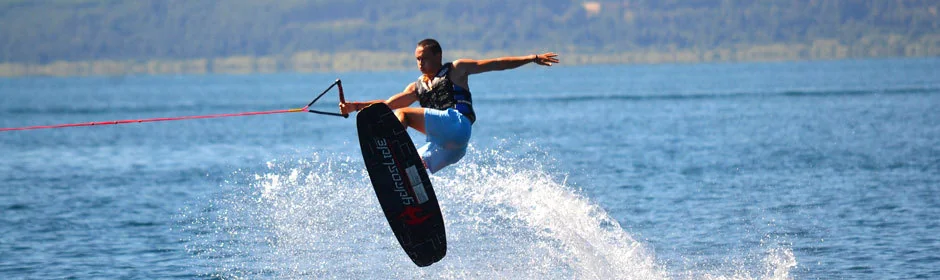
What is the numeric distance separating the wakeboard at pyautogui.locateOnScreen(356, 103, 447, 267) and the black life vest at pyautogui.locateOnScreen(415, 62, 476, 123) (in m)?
0.36

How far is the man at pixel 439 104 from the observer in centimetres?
1074

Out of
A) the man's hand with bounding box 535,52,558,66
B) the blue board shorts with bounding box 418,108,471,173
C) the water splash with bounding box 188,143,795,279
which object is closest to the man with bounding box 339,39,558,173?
the blue board shorts with bounding box 418,108,471,173

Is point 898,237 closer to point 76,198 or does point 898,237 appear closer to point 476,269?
point 476,269

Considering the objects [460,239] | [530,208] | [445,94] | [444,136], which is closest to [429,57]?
[445,94]

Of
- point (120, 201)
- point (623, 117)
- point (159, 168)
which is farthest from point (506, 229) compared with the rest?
point (623, 117)

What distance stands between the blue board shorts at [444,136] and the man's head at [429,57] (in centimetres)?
38

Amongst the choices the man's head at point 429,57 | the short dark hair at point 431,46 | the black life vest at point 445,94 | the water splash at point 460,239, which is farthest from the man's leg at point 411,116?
the water splash at point 460,239

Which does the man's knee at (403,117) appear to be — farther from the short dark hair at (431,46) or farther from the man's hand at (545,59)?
the man's hand at (545,59)

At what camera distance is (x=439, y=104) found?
1099cm

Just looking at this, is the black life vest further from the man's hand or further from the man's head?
the man's hand

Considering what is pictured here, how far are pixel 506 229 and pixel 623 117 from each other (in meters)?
37.8

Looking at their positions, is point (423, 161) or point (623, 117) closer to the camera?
point (423, 161)

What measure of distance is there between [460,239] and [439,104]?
4.77m

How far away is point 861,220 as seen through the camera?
56.9 feet
